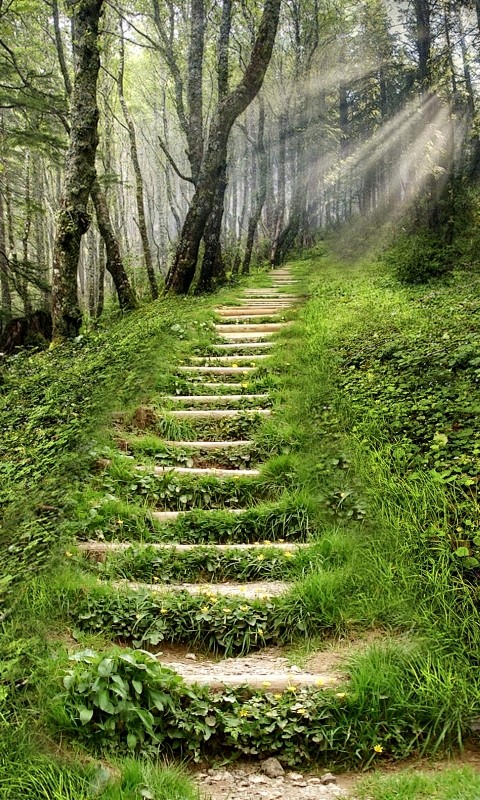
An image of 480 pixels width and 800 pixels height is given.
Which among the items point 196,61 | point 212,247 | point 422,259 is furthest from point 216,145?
point 422,259

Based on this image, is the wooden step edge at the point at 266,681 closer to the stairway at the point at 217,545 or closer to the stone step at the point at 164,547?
the stairway at the point at 217,545

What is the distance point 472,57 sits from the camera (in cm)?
2022

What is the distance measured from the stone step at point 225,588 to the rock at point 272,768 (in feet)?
3.13

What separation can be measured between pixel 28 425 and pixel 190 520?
2.47m

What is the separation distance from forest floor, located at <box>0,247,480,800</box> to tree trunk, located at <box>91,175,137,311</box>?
552cm

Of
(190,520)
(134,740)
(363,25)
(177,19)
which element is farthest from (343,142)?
(134,740)

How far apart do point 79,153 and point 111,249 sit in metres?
3.07

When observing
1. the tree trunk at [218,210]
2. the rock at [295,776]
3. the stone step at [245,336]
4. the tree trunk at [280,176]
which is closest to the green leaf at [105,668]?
the rock at [295,776]

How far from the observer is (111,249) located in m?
11.7

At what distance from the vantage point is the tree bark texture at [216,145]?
11008 mm

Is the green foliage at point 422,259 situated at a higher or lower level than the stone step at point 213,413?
higher

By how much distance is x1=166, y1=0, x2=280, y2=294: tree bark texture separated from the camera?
433 inches

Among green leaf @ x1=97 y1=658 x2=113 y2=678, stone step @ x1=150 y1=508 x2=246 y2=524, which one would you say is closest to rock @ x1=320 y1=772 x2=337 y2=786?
green leaf @ x1=97 y1=658 x2=113 y2=678

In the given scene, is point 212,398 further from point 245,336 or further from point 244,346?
point 245,336
